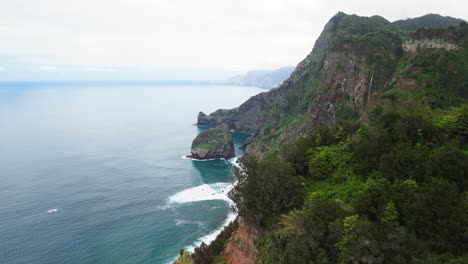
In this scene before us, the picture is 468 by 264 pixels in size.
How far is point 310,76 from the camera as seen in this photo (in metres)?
129

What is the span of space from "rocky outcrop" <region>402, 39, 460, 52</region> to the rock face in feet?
223

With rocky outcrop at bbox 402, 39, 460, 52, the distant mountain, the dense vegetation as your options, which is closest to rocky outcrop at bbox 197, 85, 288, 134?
the distant mountain

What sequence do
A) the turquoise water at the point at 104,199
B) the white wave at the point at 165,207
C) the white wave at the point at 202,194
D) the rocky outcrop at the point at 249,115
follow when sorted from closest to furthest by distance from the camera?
the turquoise water at the point at 104,199 < the white wave at the point at 165,207 < the white wave at the point at 202,194 < the rocky outcrop at the point at 249,115

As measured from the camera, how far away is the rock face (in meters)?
114

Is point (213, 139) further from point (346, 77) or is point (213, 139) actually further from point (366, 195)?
point (366, 195)

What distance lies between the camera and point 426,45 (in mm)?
65875

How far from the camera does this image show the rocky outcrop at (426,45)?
61.2m

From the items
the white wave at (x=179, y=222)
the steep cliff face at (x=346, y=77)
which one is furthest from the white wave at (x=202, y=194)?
the steep cliff face at (x=346, y=77)

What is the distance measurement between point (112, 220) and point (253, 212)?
45121 millimetres

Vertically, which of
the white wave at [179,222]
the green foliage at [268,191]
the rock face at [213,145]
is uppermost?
the green foliage at [268,191]

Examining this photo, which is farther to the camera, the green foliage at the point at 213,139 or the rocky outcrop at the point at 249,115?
the rocky outcrop at the point at 249,115

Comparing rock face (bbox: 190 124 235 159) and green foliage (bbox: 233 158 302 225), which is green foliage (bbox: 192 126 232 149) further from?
green foliage (bbox: 233 158 302 225)

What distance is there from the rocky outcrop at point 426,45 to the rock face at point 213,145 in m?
68.1

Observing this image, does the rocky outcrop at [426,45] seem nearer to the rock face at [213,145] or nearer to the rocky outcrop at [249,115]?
the rock face at [213,145]
